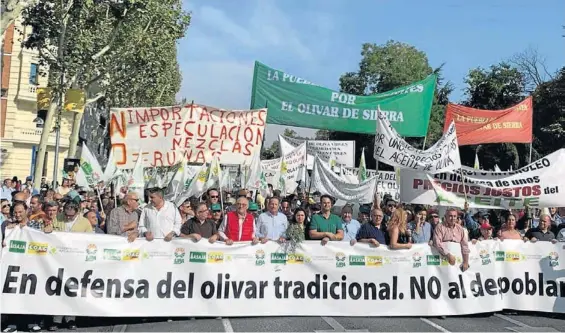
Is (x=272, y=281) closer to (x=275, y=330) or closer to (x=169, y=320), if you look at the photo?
(x=275, y=330)

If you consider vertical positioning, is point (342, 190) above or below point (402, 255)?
above

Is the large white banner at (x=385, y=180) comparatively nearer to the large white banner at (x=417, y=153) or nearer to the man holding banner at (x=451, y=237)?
the large white banner at (x=417, y=153)

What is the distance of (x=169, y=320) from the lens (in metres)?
7.77

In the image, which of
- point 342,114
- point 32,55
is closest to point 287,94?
point 342,114

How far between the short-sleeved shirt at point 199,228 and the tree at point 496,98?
34922mm

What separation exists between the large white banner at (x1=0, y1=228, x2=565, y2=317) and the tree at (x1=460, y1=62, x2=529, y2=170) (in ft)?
108

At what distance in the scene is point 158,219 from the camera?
26.9 ft

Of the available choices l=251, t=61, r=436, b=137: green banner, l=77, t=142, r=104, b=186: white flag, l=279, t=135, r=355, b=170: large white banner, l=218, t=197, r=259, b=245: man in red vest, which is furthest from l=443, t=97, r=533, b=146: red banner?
l=77, t=142, r=104, b=186: white flag

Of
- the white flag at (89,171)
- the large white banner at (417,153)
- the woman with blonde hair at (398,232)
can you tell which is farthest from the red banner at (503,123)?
the white flag at (89,171)

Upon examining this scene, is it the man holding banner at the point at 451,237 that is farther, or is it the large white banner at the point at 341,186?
the large white banner at the point at 341,186

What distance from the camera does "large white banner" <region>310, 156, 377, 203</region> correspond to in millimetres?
15031

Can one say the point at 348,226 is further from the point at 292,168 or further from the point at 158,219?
the point at 292,168

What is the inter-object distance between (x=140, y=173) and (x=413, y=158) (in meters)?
5.89

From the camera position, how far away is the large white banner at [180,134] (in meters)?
9.73
